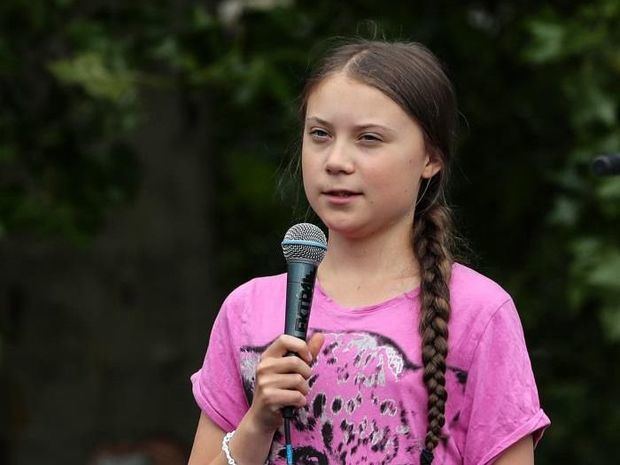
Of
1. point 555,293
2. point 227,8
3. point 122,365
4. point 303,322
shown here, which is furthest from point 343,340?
point 227,8

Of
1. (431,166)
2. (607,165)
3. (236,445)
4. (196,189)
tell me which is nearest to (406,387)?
(236,445)

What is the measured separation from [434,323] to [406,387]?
12cm

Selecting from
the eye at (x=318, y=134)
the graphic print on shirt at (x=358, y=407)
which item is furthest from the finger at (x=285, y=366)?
the eye at (x=318, y=134)

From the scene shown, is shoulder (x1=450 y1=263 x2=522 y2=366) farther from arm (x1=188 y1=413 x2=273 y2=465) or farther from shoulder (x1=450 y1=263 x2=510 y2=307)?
arm (x1=188 y1=413 x2=273 y2=465)

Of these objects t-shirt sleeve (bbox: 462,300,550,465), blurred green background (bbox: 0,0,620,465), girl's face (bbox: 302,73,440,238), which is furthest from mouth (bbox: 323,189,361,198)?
blurred green background (bbox: 0,0,620,465)

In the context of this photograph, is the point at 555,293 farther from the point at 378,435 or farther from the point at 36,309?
the point at 378,435

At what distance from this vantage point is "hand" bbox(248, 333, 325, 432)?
8.34 feet

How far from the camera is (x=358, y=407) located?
2650 mm

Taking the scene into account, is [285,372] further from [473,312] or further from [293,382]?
[473,312]

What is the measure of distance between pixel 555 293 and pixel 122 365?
212 centimetres

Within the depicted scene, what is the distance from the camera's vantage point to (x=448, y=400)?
2.66m

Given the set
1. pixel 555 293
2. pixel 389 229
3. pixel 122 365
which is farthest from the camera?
pixel 122 365

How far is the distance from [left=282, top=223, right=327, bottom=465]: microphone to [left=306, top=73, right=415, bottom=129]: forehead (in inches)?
8.4

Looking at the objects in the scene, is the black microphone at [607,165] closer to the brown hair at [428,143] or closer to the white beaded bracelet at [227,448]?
the brown hair at [428,143]
